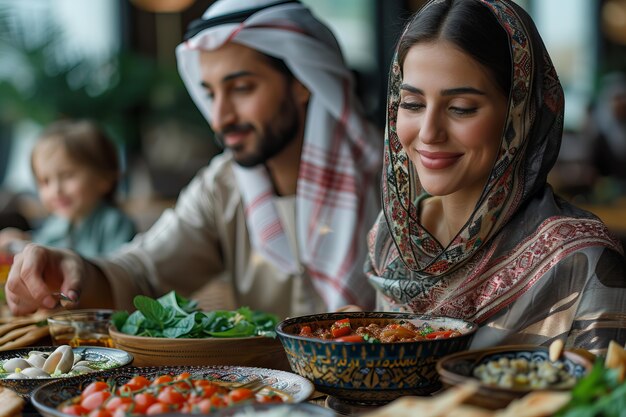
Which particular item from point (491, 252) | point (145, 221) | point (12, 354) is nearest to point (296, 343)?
point (491, 252)

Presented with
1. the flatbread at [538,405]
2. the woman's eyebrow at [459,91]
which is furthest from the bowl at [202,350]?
the flatbread at [538,405]

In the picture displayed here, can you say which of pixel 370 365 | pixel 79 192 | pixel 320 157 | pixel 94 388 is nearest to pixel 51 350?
pixel 94 388

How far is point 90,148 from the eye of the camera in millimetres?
4047

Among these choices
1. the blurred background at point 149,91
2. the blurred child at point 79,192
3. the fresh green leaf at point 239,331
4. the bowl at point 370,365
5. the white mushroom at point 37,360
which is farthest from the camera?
the blurred background at point 149,91

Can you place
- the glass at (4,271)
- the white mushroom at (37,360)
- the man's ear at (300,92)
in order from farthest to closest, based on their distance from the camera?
the man's ear at (300,92) → the glass at (4,271) → the white mushroom at (37,360)

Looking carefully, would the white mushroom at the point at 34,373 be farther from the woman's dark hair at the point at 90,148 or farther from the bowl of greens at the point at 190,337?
the woman's dark hair at the point at 90,148

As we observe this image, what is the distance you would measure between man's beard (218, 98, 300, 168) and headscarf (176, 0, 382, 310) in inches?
3.0

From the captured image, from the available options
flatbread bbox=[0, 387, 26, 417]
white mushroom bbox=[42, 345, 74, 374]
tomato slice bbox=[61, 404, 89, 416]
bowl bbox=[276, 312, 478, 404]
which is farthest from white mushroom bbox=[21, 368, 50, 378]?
bowl bbox=[276, 312, 478, 404]

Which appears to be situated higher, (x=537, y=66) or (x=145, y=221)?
(x=537, y=66)

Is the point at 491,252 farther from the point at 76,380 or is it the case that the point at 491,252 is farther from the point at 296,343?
the point at 76,380

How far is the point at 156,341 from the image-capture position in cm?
163

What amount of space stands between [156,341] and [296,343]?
367 millimetres

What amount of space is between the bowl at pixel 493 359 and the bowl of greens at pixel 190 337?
1.68 feet

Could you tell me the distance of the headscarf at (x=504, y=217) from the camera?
1602mm
